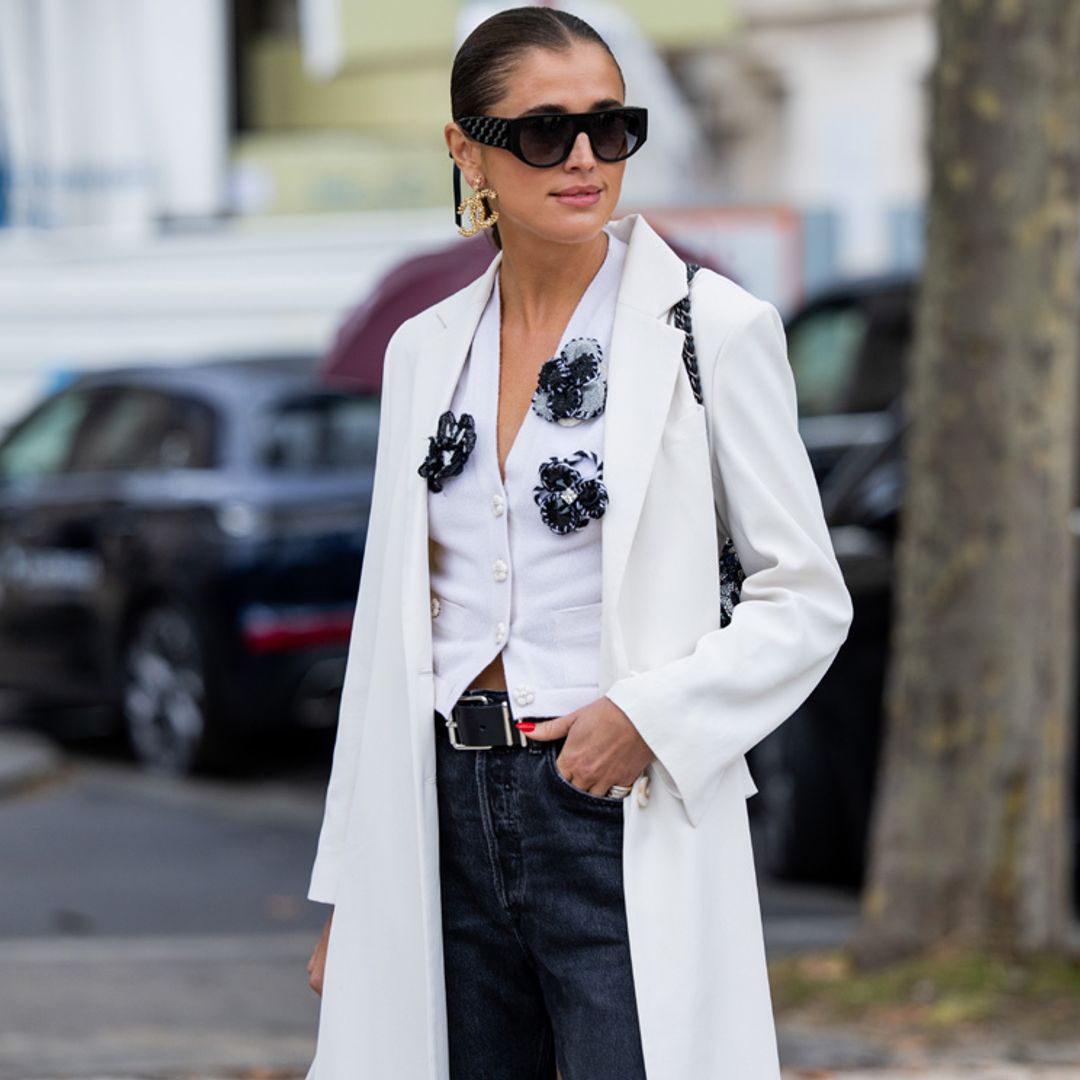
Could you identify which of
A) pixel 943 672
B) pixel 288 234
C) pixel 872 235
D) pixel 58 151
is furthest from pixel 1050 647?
pixel 58 151

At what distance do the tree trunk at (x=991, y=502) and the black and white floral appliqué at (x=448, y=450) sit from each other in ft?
9.95

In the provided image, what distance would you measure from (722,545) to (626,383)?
227 millimetres

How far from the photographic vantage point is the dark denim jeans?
2516mm

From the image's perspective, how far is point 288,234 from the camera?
652 inches

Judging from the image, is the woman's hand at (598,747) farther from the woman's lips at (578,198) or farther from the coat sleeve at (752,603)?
the woman's lips at (578,198)

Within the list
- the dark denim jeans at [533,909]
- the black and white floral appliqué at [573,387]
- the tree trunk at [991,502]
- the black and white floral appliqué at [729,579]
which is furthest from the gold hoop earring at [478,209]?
the tree trunk at [991,502]

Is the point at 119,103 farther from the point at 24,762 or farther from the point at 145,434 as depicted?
the point at 24,762

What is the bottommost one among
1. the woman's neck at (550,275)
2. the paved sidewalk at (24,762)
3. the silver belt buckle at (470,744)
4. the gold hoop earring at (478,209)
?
the paved sidewalk at (24,762)

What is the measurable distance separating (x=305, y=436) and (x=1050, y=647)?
13.6ft

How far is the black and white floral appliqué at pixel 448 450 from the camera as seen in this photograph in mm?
2598

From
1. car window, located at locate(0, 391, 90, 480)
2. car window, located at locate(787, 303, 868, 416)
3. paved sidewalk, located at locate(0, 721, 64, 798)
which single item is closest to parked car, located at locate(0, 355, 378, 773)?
car window, located at locate(0, 391, 90, 480)

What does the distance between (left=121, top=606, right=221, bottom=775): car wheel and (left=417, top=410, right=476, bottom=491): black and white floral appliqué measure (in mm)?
6231

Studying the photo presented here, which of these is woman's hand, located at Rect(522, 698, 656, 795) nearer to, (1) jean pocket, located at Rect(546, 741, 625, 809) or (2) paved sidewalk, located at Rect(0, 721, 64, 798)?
(1) jean pocket, located at Rect(546, 741, 625, 809)

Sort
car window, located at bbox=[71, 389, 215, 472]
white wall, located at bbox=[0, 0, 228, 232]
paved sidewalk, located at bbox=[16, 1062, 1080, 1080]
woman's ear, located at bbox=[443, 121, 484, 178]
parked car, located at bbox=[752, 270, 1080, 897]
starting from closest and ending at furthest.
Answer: woman's ear, located at bbox=[443, 121, 484, 178] < paved sidewalk, located at bbox=[16, 1062, 1080, 1080] < parked car, located at bbox=[752, 270, 1080, 897] < car window, located at bbox=[71, 389, 215, 472] < white wall, located at bbox=[0, 0, 228, 232]
